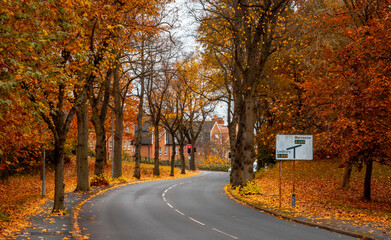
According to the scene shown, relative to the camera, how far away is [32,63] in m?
10.3

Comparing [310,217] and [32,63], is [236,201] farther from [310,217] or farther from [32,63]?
[32,63]

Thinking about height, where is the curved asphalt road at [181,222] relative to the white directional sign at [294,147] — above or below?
below

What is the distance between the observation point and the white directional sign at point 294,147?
18688 millimetres

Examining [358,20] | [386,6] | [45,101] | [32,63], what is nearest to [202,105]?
[358,20]

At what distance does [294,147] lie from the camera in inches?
739

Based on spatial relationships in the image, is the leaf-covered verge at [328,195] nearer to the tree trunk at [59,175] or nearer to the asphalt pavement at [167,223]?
the asphalt pavement at [167,223]

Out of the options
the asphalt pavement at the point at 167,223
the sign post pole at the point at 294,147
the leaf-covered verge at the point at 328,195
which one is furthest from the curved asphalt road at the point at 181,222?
the sign post pole at the point at 294,147

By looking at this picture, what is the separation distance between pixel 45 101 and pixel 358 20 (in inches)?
662

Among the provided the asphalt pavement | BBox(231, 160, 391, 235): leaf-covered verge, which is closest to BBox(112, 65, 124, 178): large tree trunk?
BBox(231, 160, 391, 235): leaf-covered verge

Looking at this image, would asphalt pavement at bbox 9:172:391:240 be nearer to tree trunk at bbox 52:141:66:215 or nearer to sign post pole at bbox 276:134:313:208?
tree trunk at bbox 52:141:66:215

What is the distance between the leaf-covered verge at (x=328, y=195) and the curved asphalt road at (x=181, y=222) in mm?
2216

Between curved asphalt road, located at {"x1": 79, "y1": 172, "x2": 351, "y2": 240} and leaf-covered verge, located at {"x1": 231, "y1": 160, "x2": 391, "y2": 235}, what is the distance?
222 cm

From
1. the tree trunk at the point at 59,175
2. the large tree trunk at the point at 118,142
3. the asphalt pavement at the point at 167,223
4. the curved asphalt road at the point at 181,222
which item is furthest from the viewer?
the large tree trunk at the point at 118,142

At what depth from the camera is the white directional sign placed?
18.7m
